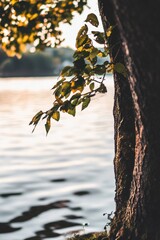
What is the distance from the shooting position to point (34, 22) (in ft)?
31.0

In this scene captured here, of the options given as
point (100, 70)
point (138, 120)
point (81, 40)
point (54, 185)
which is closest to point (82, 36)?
point (81, 40)

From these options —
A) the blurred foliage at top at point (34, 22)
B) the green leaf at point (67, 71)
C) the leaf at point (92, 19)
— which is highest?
the blurred foliage at top at point (34, 22)

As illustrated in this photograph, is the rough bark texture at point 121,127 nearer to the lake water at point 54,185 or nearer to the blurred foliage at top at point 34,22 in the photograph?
the lake water at point 54,185

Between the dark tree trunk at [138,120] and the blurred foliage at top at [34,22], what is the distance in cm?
416

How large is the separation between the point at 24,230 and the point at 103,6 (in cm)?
515

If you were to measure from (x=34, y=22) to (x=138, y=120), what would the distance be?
575 centimetres

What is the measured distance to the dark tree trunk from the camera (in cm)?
336

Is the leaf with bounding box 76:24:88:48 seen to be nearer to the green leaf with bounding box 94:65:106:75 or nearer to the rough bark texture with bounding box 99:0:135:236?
the green leaf with bounding box 94:65:106:75

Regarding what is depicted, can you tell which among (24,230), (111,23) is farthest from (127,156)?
(24,230)

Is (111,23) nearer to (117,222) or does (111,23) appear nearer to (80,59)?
(80,59)

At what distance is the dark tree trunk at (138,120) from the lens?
3363 millimetres

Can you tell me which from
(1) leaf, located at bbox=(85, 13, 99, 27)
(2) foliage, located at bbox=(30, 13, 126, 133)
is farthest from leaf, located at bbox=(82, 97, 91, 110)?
(1) leaf, located at bbox=(85, 13, 99, 27)

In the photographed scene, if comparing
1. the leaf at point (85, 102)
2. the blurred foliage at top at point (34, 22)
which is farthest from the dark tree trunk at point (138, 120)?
the blurred foliage at top at point (34, 22)

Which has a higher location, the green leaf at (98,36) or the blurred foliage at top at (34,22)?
the blurred foliage at top at (34,22)
